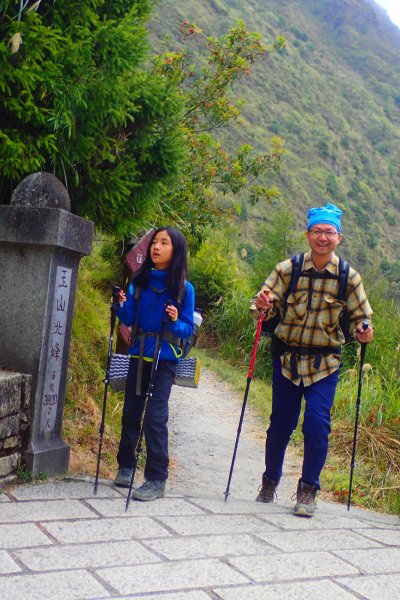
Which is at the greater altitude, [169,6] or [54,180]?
[169,6]

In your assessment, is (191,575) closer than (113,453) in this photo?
Yes

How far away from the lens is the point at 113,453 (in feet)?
21.2

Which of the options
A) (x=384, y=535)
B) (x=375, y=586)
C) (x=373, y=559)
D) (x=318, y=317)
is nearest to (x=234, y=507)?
(x=384, y=535)

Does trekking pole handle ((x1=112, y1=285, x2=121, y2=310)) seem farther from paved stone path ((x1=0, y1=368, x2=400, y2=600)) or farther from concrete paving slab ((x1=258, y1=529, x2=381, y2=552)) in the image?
concrete paving slab ((x1=258, y1=529, x2=381, y2=552))

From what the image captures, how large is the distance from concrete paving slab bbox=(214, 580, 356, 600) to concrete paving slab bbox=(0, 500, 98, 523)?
3.90 feet

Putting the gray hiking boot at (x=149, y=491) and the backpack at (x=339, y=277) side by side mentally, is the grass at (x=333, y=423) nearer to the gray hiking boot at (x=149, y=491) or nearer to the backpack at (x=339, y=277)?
the gray hiking boot at (x=149, y=491)

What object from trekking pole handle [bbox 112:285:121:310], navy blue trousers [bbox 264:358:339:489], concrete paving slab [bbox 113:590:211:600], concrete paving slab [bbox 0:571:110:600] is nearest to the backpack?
navy blue trousers [bbox 264:358:339:489]

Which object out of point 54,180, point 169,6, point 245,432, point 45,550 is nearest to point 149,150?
point 54,180

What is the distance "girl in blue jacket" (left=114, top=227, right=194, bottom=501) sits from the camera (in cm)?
482

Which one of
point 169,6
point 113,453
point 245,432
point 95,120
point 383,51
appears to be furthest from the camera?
point 383,51

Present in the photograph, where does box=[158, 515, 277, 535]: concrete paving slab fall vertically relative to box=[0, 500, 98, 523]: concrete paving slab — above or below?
above

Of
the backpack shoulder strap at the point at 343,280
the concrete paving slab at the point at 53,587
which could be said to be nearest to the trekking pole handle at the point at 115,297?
the backpack shoulder strap at the point at 343,280

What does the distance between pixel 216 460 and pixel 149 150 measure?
349 cm

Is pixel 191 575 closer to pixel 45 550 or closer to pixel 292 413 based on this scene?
pixel 45 550
